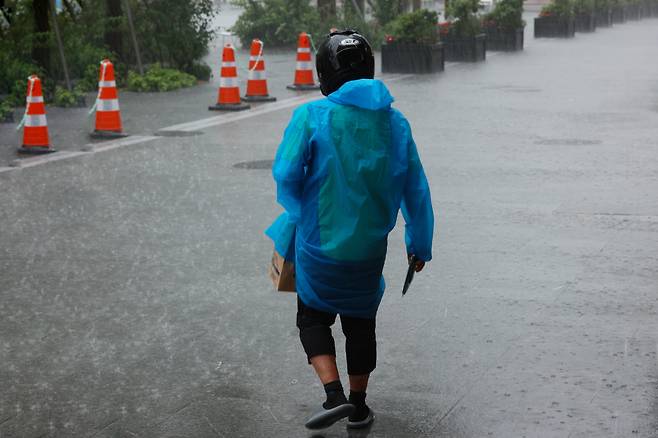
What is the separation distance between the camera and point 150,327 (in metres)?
6.68

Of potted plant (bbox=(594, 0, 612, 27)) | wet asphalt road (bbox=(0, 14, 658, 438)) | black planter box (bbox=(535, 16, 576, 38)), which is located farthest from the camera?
potted plant (bbox=(594, 0, 612, 27))

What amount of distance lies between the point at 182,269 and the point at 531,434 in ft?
11.5

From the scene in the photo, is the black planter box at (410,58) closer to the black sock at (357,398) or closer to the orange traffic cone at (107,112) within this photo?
the orange traffic cone at (107,112)

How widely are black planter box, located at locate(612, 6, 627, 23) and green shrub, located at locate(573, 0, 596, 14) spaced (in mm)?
7039

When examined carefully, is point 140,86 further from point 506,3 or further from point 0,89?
point 506,3

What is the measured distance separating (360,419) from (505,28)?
1111 inches

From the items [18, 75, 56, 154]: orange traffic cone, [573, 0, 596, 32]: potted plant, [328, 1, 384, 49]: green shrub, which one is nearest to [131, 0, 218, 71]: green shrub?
[328, 1, 384, 49]: green shrub

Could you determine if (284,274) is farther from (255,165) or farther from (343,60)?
(255,165)

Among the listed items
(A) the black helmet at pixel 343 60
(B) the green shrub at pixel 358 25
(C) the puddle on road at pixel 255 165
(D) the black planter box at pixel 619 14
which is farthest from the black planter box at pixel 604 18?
(A) the black helmet at pixel 343 60

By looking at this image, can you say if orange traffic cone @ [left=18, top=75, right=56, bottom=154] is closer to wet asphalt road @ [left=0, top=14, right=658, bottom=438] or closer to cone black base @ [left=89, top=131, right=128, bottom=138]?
→ wet asphalt road @ [left=0, top=14, right=658, bottom=438]

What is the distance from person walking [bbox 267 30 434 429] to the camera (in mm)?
4828

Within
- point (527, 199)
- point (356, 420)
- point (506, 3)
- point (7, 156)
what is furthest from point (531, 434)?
point (506, 3)

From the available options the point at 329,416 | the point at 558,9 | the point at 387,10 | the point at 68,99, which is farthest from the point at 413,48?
the point at 329,416

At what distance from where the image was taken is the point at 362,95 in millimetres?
4824
